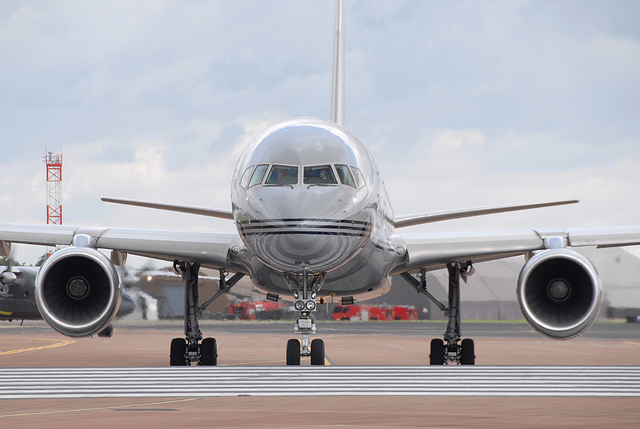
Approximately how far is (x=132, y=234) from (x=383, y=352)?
9.29 m

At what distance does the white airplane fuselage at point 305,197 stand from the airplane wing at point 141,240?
2.45 meters

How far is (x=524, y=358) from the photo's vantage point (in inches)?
805

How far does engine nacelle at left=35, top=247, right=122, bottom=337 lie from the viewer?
1420 centimetres

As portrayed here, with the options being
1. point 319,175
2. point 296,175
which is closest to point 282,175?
point 296,175

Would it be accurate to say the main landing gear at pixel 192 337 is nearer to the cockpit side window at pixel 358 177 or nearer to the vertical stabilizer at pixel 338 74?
the cockpit side window at pixel 358 177

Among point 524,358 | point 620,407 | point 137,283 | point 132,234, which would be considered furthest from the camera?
point 137,283

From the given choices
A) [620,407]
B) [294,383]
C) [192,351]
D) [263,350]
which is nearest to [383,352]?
[263,350]

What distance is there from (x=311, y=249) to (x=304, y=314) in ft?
3.29

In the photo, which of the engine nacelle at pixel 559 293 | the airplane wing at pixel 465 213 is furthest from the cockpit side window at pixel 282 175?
the airplane wing at pixel 465 213

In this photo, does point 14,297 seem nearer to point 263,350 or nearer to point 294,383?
point 263,350

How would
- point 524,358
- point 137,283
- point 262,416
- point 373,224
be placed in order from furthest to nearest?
point 137,283, point 524,358, point 373,224, point 262,416

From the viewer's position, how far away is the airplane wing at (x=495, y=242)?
15695 millimetres

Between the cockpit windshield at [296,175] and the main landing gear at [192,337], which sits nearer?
the cockpit windshield at [296,175]

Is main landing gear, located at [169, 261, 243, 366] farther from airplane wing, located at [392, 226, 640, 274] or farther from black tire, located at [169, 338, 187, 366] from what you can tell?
airplane wing, located at [392, 226, 640, 274]
